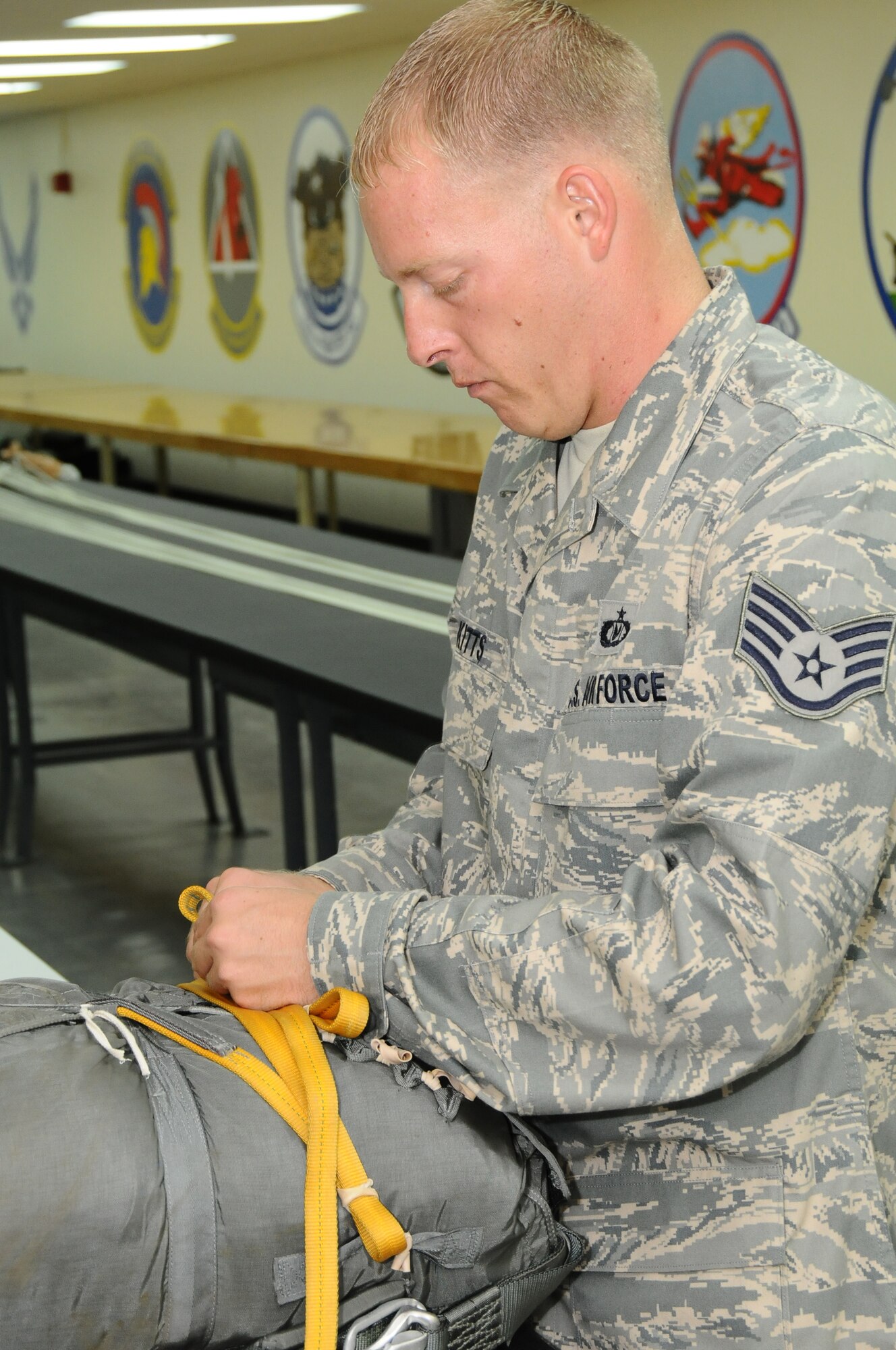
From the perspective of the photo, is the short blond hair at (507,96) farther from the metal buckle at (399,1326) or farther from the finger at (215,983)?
the metal buckle at (399,1326)

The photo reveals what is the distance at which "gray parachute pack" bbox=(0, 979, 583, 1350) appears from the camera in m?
0.80

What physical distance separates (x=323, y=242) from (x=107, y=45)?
150 centimetres

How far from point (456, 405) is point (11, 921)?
13.8 ft

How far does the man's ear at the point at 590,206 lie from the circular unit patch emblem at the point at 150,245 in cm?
886

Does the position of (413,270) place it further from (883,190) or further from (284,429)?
(284,429)

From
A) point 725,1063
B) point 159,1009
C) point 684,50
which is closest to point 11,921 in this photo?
point 159,1009

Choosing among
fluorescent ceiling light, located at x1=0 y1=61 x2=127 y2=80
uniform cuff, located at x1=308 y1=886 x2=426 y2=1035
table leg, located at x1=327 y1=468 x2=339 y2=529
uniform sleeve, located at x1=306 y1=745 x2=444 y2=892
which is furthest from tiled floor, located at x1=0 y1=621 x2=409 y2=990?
fluorescent ceiling light, located at x1=0 y1=61 x2=127 y2=80

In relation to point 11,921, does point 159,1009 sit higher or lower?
higher

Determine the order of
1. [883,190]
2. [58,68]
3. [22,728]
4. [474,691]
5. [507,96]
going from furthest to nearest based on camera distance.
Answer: [58,68] < [883,190] < [22,728] < [474,691] < [507,96]

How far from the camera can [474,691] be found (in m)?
1.23

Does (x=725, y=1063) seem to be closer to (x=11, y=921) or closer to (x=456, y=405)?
(x=11, y=921)

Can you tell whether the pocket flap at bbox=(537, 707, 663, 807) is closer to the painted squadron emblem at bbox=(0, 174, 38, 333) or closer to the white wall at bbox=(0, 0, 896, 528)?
the white wall at bbox=(0, 0, 896, 528)

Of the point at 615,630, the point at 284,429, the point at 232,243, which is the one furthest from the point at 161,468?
the point at 615,630

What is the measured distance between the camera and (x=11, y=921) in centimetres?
339
